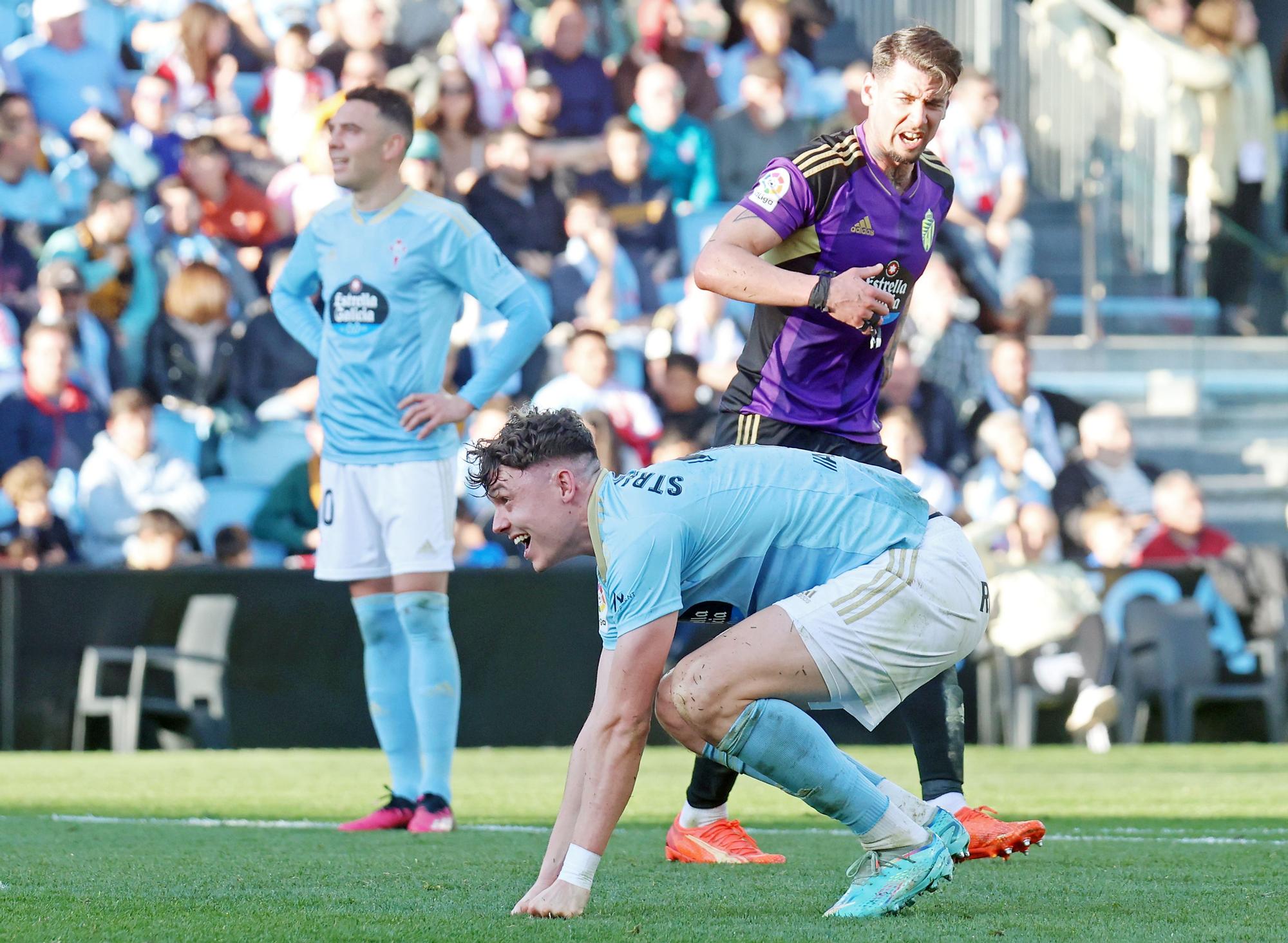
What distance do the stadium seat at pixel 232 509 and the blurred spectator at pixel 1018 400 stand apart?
496 centimetres

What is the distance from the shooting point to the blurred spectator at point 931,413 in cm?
1293

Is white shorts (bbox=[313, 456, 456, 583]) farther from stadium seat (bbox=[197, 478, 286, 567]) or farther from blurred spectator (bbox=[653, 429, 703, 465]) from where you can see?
stadium seat (bbox=[197, 478, 286, 567])

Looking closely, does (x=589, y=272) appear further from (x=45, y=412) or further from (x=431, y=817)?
(x=431, y=817)

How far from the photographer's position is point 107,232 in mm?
12383

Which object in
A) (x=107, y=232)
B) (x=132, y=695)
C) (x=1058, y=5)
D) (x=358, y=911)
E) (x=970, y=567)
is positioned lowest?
(x=132, y=695)

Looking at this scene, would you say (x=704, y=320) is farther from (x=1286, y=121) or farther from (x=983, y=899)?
(x=983, y=899)

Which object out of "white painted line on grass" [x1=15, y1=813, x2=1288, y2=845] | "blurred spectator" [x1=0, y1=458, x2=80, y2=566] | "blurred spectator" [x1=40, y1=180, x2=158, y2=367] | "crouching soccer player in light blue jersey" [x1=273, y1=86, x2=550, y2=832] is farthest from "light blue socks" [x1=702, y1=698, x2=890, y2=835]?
"blurred spectator" [x1=40, y1=180, x2=158, y2=367]

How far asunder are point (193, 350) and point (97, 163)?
2010mm

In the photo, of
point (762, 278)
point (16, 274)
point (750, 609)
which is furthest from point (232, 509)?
point (750, 609)

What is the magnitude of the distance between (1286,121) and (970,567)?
1415 cm

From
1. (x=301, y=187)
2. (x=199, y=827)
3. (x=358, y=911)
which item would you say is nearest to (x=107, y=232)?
(x=301, y=187)

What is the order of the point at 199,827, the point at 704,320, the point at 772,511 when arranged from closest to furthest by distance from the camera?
the point at 772,511 < the point at 199,827 < the point at 704,320

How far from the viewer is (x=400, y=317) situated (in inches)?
268

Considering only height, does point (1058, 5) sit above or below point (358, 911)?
above
